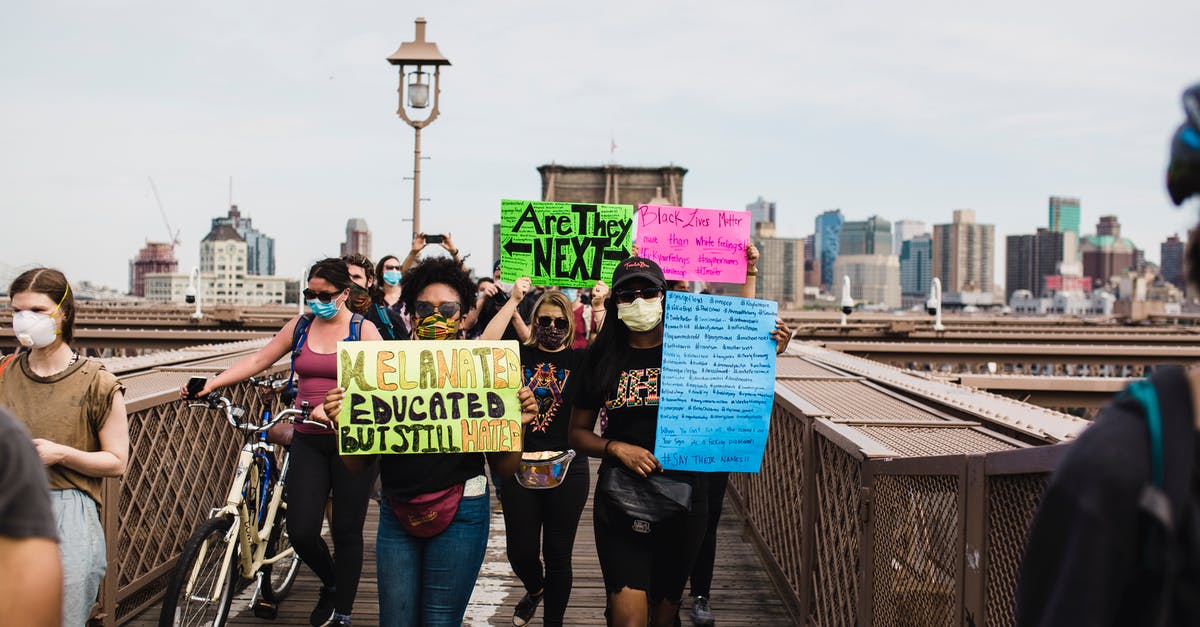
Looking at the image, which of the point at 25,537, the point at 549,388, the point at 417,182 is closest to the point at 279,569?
the point at 549,388

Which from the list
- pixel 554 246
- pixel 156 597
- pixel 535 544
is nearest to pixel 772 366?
pixel 535 544

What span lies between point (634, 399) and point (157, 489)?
136 inches

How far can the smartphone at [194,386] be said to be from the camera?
15.8 ft

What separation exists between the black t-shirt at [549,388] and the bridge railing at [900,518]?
1.30 m

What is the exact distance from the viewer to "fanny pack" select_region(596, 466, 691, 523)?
4309 mm

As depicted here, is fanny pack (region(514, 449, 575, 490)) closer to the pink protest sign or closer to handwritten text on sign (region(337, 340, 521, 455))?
handwritten text on sign (region(337, 340, 521, 455))

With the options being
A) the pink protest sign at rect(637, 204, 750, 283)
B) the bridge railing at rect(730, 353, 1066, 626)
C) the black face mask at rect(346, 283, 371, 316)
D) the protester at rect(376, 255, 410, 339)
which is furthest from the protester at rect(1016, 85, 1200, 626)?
the protester at rect(376, 255, 410, 339)

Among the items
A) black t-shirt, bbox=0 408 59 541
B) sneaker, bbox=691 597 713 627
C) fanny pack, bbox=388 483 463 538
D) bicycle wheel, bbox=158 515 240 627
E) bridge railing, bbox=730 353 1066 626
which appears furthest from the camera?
sneaker, bbox=691 597 713 627

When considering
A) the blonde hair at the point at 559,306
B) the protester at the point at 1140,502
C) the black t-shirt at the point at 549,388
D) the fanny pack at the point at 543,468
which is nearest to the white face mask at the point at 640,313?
the blonde hair at the point at 559,306

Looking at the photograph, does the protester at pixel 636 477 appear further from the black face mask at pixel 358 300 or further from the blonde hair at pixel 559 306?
the black face mask at pixel 358 300

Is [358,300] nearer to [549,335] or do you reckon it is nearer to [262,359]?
[262,359]

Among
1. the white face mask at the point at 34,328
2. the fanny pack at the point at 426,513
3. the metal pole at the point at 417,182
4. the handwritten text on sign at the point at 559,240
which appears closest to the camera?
the white face mask at the point at 34,328

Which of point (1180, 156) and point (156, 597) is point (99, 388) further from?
point (1180, 156)

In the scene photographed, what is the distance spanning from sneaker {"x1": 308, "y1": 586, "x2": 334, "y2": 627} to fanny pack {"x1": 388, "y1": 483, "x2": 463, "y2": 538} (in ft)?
6.77
